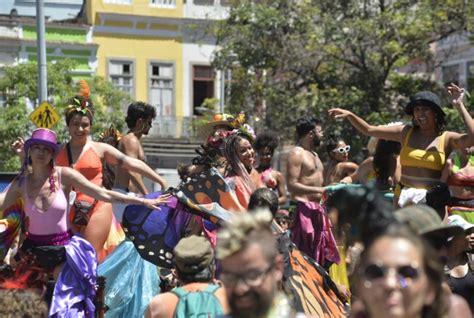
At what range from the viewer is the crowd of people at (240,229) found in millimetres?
3654

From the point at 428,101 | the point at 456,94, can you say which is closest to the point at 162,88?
the point at 428,101

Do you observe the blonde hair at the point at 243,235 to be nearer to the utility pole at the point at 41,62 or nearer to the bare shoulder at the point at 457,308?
the bare shoulder at the point at 457,308

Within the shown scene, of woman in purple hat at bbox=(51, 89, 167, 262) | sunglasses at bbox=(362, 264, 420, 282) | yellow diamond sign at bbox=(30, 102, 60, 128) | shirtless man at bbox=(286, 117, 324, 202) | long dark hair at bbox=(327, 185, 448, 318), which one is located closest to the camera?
sunglasses at bbox=(362, 264, 420, 282)

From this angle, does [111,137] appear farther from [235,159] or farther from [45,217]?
[45,217]

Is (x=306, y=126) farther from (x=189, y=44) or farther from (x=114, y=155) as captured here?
(x=189, y=44)

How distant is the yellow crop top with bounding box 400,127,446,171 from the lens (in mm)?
8586

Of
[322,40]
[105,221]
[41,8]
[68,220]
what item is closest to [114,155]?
[105,221]

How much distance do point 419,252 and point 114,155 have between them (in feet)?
18.3

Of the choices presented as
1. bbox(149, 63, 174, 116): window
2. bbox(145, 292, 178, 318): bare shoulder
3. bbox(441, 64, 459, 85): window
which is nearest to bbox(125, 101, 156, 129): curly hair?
bbox(145, 292, 178, 318): bare shoulder

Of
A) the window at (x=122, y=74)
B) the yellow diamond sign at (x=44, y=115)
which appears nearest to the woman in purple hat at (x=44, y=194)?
the yellow diamond sign at (x=44, y=115)

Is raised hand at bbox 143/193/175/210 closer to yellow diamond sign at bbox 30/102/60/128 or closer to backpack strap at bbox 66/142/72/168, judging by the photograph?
backpack strap at bbox 66/142/72/168

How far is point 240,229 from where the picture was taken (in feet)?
12.1

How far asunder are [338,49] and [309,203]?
13.2 m

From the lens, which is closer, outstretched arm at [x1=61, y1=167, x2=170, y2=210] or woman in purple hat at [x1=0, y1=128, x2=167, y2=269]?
woman in purple hat at [x1=0, y1=128, x2=167, y2=269]
